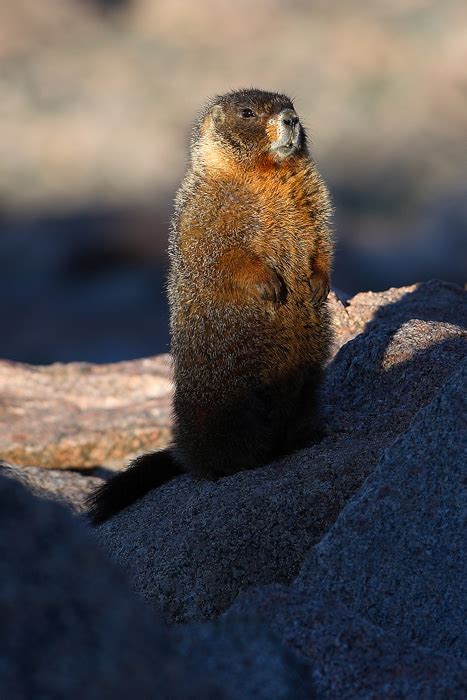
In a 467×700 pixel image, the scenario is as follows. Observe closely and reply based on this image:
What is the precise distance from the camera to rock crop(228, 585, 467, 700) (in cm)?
268

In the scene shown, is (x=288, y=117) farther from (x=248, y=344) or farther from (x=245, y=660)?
(x=245, y=660)

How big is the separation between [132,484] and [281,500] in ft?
4.73

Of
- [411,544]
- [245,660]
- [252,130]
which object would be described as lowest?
[245,660]

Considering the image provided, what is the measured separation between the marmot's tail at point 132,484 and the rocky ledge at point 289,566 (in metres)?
0.13

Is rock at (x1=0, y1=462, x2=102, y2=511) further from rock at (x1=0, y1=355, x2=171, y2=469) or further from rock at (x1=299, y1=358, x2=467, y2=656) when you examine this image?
rock at (x1=299, y1=358, x2=467, y2=656)

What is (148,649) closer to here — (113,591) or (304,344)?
(113,591)

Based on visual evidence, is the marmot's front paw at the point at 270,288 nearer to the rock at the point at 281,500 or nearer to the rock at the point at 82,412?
the rock at the point at 281,500

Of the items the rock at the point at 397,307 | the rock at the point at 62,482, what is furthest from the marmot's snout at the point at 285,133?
the rock at the point at 62,482

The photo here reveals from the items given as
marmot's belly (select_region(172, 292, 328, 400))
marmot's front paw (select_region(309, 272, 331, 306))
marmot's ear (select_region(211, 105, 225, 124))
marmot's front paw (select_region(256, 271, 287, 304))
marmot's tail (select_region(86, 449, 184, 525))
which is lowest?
marmot's tail (select_region(86, 449, 184, 525))

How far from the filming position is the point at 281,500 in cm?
462

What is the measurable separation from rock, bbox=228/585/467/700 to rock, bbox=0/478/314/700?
23cm

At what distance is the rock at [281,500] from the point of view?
4.37 metres

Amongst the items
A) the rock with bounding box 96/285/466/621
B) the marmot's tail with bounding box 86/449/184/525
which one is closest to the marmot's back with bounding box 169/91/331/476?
the rock with bounding box 96/285/466/621

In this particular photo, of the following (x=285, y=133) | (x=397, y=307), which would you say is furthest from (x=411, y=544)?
(x=397, y=307)
